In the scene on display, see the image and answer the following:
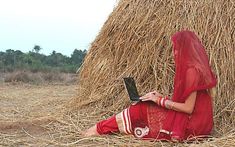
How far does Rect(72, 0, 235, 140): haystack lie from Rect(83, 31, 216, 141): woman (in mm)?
635

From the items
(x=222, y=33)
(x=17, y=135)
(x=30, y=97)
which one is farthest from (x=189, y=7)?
(x=30, y=97)

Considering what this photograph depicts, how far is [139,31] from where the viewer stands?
250 inches

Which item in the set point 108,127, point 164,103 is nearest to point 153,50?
point 108,127

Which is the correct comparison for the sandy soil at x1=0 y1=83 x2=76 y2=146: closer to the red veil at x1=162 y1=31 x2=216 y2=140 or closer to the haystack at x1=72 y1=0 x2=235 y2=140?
the haystack at x1=72 y1=0 x2=235 y2=140

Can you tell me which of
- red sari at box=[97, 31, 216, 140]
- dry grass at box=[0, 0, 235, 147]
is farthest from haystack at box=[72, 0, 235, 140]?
red sari at box=[97, 31, 216, 140]

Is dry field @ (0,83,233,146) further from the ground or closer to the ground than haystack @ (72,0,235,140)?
closer to the ground

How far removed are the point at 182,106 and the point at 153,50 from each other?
1736 millimetres

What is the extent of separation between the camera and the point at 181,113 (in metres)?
4.52

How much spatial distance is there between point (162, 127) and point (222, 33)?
1.66 m

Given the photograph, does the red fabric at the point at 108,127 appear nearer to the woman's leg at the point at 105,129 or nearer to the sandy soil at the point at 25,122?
the woman's leg at the point at 105,129

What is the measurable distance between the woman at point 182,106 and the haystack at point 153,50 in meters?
0.64

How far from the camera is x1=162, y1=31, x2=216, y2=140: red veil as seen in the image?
4.41m

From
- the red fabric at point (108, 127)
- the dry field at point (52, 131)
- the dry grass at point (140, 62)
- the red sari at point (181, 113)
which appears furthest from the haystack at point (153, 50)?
the red fabric at point (108, 127)

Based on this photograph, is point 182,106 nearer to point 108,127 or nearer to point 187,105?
point 187,105
